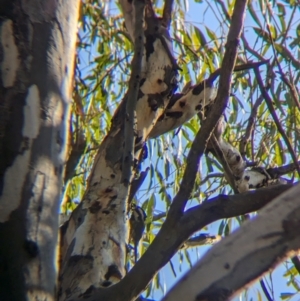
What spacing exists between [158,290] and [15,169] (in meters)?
1.40

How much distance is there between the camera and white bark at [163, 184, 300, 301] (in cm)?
77

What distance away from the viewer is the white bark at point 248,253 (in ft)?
2.52

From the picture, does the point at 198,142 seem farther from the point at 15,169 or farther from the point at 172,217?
the point at 15,169

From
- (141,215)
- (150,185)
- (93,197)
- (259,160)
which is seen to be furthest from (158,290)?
(93,197)

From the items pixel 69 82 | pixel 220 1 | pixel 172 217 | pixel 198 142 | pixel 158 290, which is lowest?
pixel 172 217

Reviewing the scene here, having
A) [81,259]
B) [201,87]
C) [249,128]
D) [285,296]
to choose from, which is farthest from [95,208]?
[285,296]

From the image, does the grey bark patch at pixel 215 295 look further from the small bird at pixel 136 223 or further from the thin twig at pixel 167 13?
the thin twig at pixel 167 13

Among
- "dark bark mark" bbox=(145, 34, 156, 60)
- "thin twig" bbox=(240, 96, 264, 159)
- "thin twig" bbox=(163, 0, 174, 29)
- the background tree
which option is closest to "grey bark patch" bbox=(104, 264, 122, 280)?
the background tree

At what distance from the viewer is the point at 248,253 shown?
30.2 inches

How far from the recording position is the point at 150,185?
2.17m

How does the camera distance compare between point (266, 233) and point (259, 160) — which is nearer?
point (266, 233)

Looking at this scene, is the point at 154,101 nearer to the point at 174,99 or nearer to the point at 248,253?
the point at 174,99

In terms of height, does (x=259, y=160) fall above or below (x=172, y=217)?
above

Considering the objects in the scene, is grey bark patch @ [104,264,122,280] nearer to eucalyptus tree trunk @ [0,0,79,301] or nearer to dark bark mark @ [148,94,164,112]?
eucalyptus tree trunk @ [0,0,79,301]
